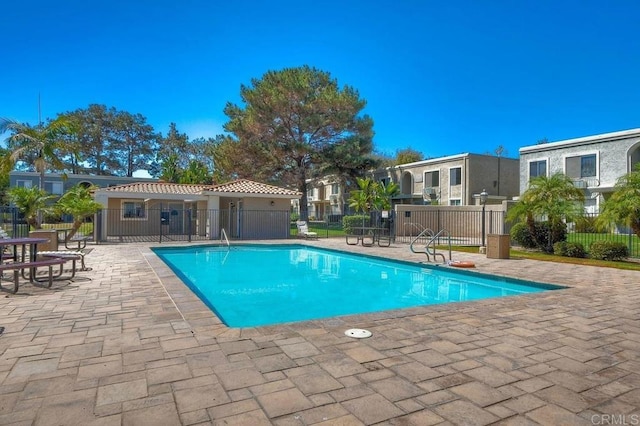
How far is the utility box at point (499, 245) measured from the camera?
39.2 ft

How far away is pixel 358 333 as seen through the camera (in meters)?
4.12

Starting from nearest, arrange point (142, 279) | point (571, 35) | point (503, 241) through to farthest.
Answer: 1. point (142, 279)
2. point (503, 241)
3. point (571, 35)

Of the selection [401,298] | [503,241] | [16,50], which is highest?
[16,50]

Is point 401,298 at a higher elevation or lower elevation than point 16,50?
lower

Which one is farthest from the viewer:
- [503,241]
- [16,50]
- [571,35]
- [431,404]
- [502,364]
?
[571,35]

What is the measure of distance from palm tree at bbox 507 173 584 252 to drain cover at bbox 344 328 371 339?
1187 cm

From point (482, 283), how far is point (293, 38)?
10870 millimetres

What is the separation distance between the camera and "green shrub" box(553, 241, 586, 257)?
12.5 meters

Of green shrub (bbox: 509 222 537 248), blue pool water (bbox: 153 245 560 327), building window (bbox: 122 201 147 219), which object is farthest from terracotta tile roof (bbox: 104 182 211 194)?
green shrub (bbox: 509 222 537 248)

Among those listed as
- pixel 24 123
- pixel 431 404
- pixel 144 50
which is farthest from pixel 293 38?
pixel 431 404

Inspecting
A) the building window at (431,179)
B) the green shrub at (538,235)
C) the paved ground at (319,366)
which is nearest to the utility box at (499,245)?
the green shrub at (538,235)

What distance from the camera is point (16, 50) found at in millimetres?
13570

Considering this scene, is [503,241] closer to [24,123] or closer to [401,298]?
[401,298]

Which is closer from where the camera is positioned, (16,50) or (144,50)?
(16,50)
